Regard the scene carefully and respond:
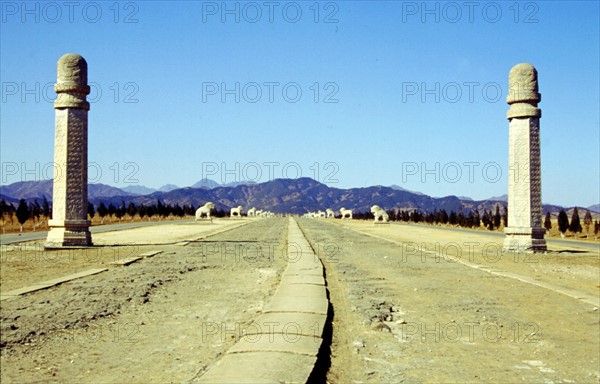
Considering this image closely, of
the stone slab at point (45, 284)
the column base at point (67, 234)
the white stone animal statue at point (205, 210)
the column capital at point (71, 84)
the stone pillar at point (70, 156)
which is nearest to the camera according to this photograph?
the stone slab at point (45, 284)

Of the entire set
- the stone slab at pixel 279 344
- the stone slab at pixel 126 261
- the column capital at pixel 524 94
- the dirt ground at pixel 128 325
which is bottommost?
the dirt ground at pixel 128 325

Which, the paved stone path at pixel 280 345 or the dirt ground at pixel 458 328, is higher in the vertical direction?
the paved stone path at pixel 280 345

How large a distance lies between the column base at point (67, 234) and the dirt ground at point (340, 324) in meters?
6.08

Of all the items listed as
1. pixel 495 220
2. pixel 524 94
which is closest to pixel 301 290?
pixel 524 94

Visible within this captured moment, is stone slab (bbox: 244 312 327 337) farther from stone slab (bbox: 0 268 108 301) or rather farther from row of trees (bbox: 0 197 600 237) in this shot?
row of trees (bbox: 0 197 600 237)

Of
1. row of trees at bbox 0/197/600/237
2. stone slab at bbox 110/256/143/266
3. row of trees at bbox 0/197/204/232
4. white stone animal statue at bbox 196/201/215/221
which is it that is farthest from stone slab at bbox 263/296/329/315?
white stone animal statue at bbox 196/201/215/221

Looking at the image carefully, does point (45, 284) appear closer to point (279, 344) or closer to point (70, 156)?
point (279, 344)

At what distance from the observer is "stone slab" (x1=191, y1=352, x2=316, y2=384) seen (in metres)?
4.70

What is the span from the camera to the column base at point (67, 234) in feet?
67.4

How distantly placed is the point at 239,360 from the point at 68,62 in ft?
63.4

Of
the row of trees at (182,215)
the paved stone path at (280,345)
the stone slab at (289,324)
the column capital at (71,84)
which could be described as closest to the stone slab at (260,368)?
the paved stone path at (280,345)

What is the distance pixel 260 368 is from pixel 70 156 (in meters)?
18.4

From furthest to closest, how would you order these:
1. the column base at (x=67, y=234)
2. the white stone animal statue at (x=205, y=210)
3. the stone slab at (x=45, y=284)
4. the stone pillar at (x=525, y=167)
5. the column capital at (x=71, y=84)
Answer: the white stone animal statue at (x=205, y=210)
the stone pillar at (x=525, y=167)
the column capital at (x=71, y=84)
the column base at (x=67, y=234)
the stone slab at (x=45, y=284)

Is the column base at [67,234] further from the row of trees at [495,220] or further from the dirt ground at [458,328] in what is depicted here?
the row of trees at [495,220]
